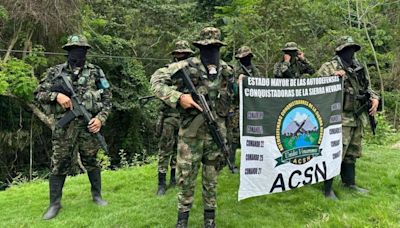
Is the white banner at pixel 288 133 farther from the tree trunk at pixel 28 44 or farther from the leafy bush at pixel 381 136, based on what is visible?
the tree trunk at pixel 28 44

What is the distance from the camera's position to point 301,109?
4.61 metres

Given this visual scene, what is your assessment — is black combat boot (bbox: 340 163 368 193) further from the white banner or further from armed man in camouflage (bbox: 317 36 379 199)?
the white banner

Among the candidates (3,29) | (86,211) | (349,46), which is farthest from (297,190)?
(3,29)

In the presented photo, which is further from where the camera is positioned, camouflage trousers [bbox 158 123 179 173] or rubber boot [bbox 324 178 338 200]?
camouflage trousers [bbox 158 123 179 173]

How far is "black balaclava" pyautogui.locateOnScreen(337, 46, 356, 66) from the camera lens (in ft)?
16.5

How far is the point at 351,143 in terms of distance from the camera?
5.14 m

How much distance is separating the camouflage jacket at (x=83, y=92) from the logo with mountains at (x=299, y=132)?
78.8 inches

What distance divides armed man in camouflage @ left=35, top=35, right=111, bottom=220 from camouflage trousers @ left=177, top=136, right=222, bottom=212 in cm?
124

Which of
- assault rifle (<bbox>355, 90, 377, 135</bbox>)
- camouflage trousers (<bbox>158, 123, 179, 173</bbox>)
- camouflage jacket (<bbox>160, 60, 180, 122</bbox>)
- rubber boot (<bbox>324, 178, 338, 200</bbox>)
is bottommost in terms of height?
rubber boot (<bbox>324, 178, 338, 200</bbox>)

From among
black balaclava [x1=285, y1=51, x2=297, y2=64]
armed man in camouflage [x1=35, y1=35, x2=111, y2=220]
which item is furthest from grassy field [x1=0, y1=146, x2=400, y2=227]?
black balaclava [x1=285, y1=51, x2=297, y2=64]

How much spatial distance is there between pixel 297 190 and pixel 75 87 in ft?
9.81

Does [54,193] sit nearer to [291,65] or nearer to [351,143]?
[351,143]

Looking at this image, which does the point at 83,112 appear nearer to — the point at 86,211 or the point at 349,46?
the point at 86,211

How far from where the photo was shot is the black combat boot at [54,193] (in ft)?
15.5
